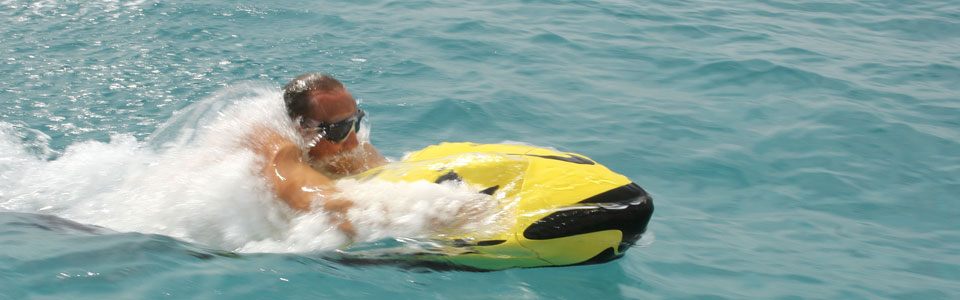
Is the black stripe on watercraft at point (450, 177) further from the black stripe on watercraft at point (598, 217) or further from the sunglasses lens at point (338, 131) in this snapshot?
the sunglasses lens at point (338, 131)

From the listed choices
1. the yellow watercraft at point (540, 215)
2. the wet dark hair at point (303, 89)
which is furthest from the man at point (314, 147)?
→ the yellow watercraft at point (540, 215)

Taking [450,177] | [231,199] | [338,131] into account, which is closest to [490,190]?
[450,177]

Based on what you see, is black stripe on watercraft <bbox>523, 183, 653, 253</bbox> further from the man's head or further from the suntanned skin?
the man's head

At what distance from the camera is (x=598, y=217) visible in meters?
3.28

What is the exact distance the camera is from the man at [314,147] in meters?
→ 3.48

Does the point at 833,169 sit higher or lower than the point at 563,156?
lower

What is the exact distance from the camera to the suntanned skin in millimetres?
3473

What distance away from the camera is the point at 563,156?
3.63 metres

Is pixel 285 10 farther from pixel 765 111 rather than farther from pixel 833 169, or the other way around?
pixel 833 169

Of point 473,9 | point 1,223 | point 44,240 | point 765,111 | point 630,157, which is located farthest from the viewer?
point 473,9

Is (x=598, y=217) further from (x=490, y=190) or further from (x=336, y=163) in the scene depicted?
(x=336, y=163)

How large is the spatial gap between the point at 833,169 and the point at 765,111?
1.20 metres

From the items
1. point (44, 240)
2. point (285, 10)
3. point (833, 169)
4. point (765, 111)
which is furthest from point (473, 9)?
point (44, 240)

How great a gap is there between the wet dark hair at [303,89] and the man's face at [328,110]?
0.02 metres
